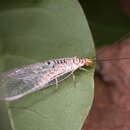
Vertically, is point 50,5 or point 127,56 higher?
point 50,5

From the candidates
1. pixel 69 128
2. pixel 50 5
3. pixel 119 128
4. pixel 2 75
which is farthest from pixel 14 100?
pixel 119 128

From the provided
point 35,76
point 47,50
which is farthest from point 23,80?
point 47,50

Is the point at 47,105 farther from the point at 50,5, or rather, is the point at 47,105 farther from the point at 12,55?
the point at 50,5

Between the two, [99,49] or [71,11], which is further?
[99,49]
